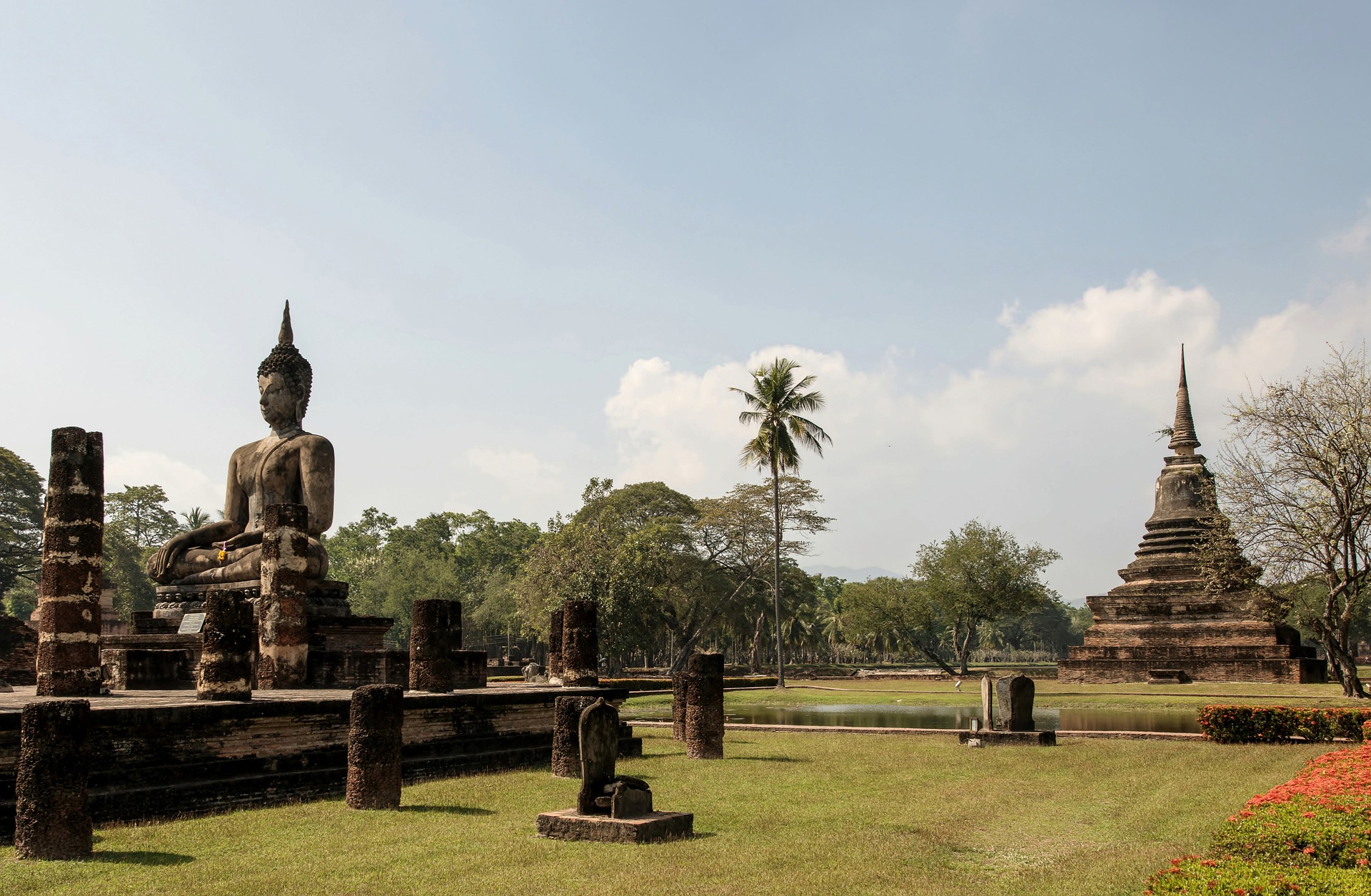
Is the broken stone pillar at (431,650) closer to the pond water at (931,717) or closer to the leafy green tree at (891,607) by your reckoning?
the pond water at (931,717)

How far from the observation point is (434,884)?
25.1ft

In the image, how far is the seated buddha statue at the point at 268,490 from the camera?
60.4ft

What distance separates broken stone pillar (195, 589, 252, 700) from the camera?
1213cm

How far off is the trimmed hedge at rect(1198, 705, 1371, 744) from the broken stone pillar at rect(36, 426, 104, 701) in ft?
54.1

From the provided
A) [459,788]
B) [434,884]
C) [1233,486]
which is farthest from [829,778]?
[1233,486]

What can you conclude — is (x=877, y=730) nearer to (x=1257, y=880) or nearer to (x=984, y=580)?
(x=1257, y=880)

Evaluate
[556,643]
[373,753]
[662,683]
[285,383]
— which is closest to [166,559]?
[285,383]

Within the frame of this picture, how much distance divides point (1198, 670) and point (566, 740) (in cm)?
2784

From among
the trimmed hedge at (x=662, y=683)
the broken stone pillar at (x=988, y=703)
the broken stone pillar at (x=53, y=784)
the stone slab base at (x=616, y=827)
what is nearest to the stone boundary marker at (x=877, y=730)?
the broken stone pillar at (x=988, y=703)

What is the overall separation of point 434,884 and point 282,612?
912 centimetres

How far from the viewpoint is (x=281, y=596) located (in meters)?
15.8

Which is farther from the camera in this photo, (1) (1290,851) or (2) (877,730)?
(2) (877,730)

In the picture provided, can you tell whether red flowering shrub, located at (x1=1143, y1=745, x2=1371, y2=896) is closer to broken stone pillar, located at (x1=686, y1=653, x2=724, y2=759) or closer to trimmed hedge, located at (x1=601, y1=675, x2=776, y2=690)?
broken stone pillar, located at (x1=686, y1=653, x2=724, y2=759)

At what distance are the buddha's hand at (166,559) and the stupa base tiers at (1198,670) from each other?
2836cm
